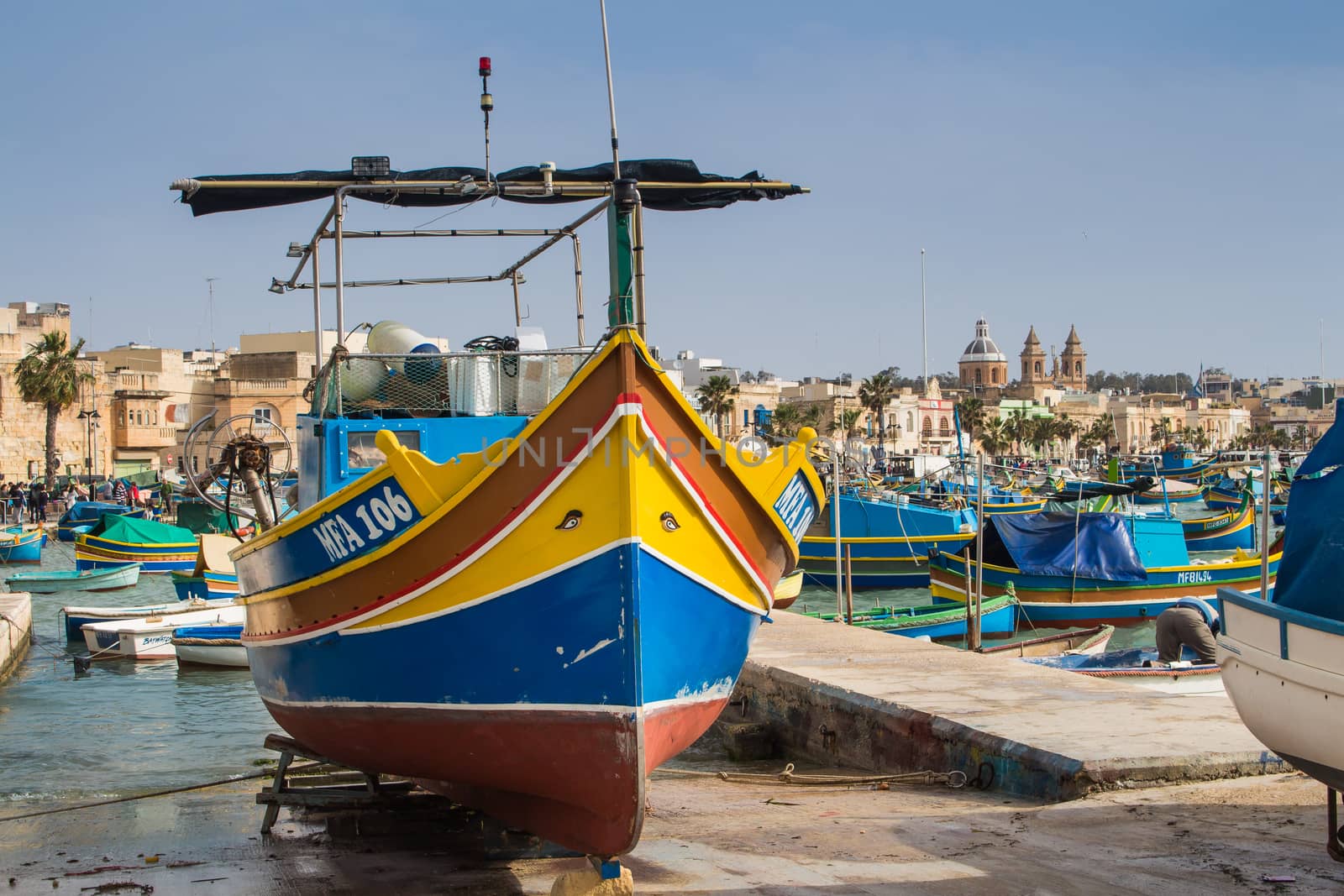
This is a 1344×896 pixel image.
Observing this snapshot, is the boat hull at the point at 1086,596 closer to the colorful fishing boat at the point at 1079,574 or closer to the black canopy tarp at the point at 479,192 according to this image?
the colorful fishing boat at the point at 1079,574

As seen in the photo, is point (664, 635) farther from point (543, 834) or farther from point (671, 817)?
point (671, 817)

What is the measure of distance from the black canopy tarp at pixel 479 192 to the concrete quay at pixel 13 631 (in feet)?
42.3

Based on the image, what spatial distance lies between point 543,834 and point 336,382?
12.0 ft

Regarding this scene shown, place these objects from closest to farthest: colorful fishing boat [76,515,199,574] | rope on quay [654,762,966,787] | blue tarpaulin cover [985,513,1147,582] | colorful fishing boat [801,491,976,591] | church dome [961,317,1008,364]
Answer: rope on quay [654,762,966,787] < blue tarpaulin cover [985,513,1147,582] < colorful fishing boat [801,491,976,591] < colorful fishing boat [76,515,199,574] < church dome [961,317,1008,364]

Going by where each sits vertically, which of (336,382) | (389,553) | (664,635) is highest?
(336,382)

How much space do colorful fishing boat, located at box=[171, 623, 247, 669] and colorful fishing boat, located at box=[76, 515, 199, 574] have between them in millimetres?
16701

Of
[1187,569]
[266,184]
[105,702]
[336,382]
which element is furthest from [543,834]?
[1187,569]

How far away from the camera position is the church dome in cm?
18425

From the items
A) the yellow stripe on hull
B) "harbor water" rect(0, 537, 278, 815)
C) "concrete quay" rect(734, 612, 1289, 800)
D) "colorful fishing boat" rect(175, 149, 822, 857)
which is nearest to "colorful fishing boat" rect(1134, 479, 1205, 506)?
"harbor water" rect(0, 537, 278, 815)

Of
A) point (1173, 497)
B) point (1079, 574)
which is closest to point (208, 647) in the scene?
point (1079, 574)

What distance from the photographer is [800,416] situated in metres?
89.4

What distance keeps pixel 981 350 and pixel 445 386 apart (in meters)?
Result: 182

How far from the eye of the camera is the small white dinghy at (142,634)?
20.8 meters

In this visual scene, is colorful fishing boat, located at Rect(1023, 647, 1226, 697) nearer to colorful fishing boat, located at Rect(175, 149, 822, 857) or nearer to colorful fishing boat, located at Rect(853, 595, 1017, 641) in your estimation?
colorful fishing boat, located at Rect(853, 595, 1017, 641)
